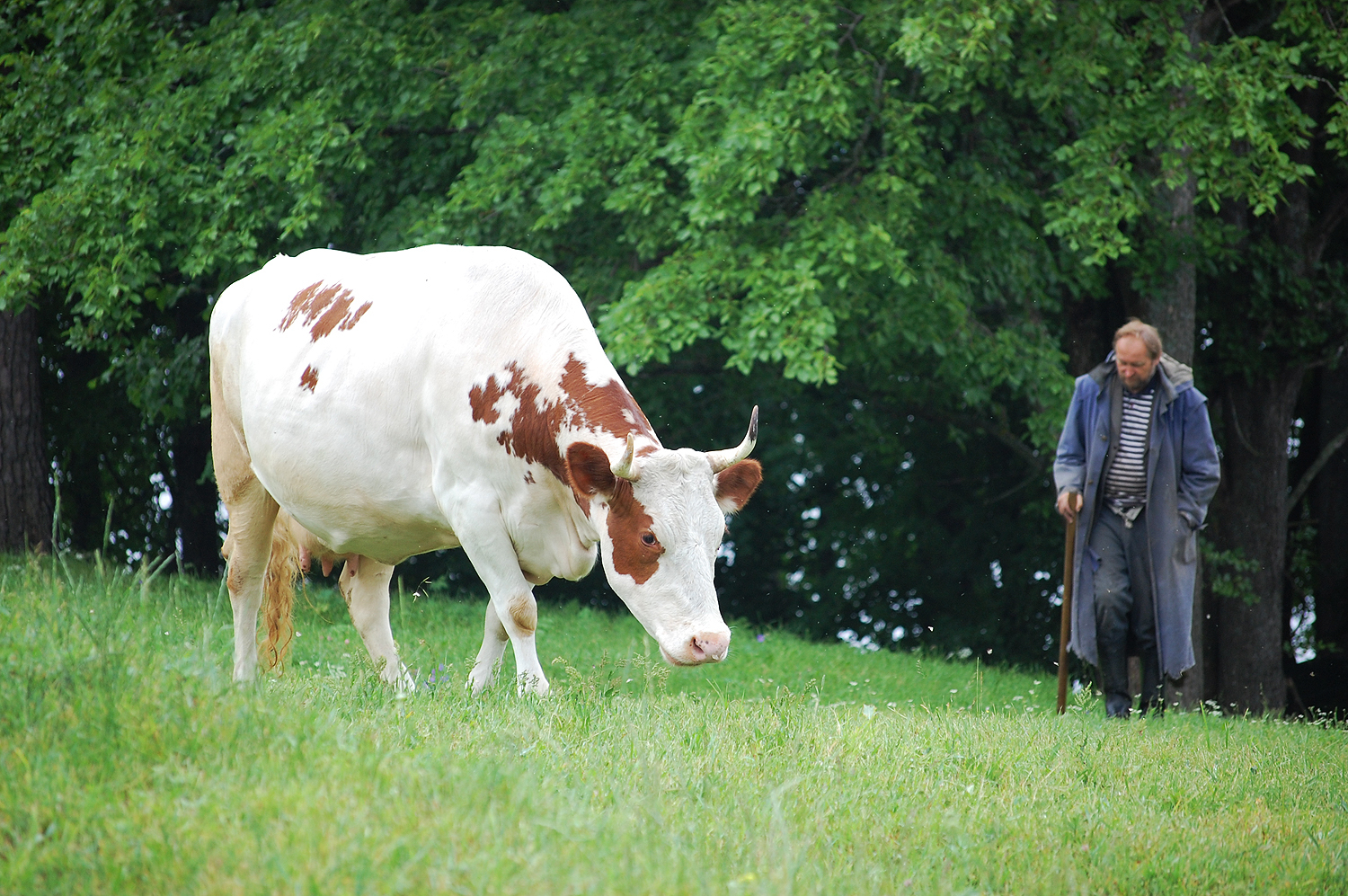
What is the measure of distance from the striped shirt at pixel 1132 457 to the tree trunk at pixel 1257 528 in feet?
19.1

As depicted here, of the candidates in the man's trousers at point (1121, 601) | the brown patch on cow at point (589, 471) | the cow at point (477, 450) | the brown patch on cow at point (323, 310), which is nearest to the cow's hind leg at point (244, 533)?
the cow at point (477, 450)

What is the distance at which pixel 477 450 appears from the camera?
5.42 m

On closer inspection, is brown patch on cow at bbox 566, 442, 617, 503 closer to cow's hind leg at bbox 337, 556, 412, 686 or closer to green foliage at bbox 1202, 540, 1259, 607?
cow's hind leg at bbox 337, 556, 412, 686

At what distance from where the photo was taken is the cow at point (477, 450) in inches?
198

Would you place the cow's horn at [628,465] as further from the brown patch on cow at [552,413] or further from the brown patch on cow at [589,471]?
the brown patch on cow at [552,413]

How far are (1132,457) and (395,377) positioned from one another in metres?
4.27

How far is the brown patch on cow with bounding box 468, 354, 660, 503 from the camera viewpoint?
5297mm

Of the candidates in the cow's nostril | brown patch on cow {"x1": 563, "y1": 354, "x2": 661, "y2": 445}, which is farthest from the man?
the cow's nostril

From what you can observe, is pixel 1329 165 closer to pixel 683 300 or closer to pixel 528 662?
pixel 683 300

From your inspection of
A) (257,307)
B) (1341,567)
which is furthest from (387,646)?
(1341,567)

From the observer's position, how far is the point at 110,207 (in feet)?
34.7

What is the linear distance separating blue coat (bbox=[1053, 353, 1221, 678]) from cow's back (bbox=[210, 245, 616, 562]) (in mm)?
3314

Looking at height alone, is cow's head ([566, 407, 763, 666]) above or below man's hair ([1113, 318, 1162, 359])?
below

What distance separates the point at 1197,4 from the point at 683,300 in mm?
4913
